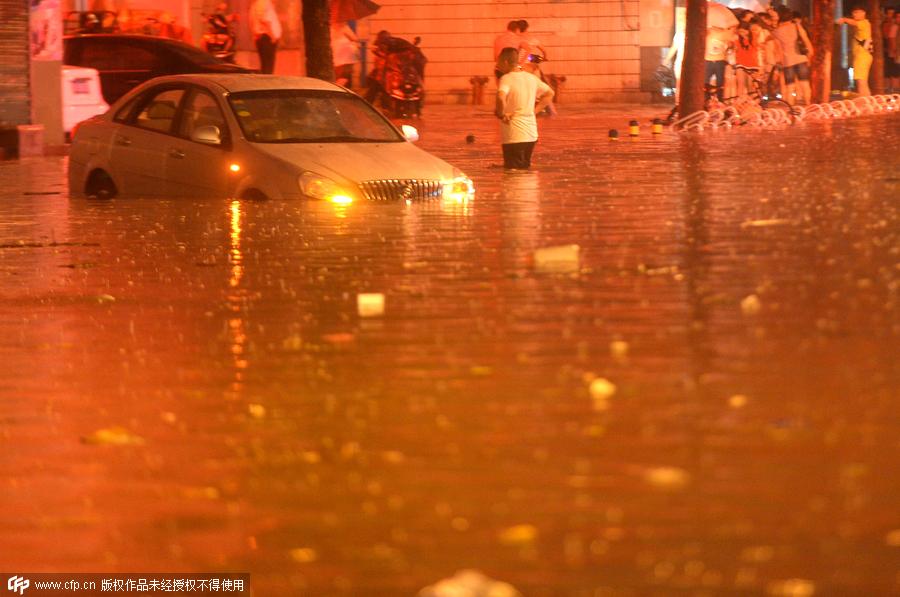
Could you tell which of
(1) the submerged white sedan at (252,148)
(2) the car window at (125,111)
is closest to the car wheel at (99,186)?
(1) the submerged white sedan at (252,148)

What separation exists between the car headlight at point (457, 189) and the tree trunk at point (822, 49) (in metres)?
19.9

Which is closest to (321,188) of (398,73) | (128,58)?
(128,58)

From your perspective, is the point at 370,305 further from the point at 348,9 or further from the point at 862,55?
the point at 862,55

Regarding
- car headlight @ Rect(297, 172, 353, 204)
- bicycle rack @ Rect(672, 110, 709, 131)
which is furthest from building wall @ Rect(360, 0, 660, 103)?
car headlight @ Rect(297, 172, 353, 204)

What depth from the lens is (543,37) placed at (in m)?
41.2

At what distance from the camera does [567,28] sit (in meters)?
41.2

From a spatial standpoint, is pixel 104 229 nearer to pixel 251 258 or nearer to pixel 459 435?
pixel 251 258

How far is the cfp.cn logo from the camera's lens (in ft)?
13.4

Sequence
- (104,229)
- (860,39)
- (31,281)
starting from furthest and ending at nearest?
(860,39)
(104,229)
(31,281)

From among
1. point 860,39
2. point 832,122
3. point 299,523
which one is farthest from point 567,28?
point 299,523

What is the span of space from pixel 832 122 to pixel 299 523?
23994 millimetres

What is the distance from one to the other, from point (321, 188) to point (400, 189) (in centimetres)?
61

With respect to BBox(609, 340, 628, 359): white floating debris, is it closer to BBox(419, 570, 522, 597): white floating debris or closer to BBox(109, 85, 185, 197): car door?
BBox(419, 570, 522, 597): white floating debris

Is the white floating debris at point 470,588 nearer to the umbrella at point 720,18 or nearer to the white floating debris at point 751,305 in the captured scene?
the white floating debris at point 751,305
